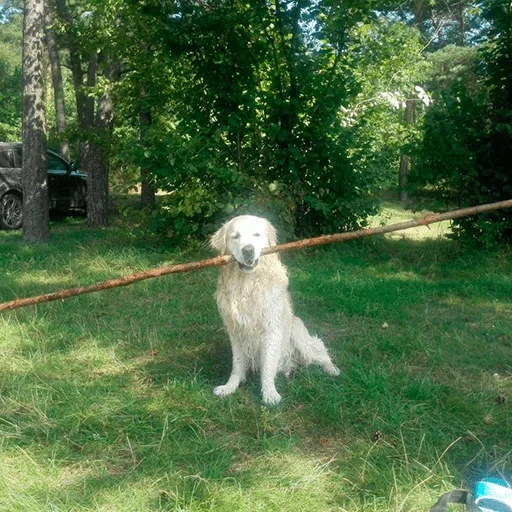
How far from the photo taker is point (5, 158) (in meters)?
12.5

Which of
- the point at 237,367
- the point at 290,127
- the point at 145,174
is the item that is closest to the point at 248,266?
the point at 237,367

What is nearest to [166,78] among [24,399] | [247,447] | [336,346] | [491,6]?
[491,6]

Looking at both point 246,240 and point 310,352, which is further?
point 310,352

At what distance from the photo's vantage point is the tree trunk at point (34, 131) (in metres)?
9.41

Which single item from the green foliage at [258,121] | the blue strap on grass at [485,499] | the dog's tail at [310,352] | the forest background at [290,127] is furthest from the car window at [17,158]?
the blue strap on grass at [485,499]

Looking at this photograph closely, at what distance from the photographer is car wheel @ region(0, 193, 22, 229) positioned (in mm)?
11711

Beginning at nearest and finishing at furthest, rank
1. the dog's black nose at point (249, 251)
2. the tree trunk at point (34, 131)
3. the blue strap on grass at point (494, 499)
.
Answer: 1. the blue strap on grass at point (494, 499)
2. the dog's black nose at point (249, 251)
3. the tree trunk at point (34, 131)

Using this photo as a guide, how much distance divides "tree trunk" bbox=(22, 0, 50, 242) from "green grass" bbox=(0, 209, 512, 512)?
127 inches

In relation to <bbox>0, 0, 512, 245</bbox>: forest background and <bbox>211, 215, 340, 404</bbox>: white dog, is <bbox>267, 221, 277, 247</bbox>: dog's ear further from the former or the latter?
<bbox>0, 0, 512, 245</bbox>: forest background

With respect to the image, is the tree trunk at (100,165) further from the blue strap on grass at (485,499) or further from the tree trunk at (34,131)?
the blue strap on grass at (485,499)

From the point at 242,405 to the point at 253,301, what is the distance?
2.00 ft

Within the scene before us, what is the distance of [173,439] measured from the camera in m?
3.38

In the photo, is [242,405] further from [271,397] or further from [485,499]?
[485,499]

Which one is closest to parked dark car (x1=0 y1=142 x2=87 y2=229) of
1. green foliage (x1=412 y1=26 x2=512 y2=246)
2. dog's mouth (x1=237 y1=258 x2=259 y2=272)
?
green foliage (x1=412 y1=26 x2=512 y2=246)
